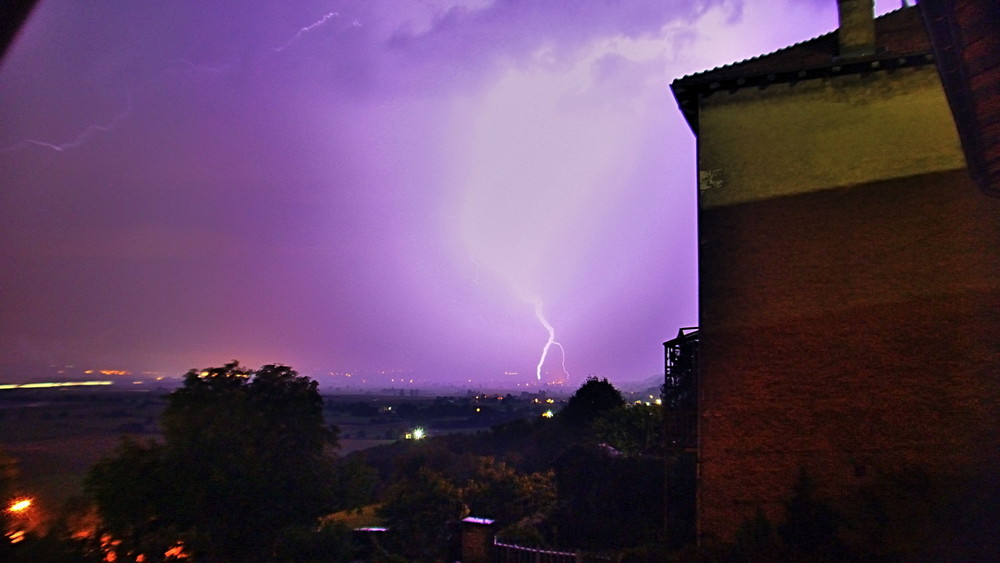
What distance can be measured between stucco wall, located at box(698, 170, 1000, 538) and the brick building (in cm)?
2

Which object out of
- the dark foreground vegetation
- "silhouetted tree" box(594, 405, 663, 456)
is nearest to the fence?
the dark foreground vegetation

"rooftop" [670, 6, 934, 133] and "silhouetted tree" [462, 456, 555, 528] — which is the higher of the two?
"rooftop" [670, 6, 934, 133]

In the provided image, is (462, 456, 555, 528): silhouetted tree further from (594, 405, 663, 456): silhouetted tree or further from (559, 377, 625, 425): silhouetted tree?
(559, 377, 625, 425): silhouetted tree

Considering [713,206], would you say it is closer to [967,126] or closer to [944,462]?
[944,462]

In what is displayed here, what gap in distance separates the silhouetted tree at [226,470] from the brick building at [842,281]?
256 inches

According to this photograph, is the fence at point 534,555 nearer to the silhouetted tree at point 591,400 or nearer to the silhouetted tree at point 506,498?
the silhouetted tree at point 506,498

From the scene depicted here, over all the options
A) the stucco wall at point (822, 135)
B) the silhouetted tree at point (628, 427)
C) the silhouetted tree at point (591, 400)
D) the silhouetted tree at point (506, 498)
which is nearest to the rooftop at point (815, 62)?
the stucco wall at point (822, 135)

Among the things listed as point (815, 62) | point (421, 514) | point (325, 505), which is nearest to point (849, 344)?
point (815, 62)

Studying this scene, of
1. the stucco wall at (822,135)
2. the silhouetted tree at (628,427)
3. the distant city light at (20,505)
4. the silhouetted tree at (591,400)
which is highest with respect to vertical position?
the stucco wall at (822,135)

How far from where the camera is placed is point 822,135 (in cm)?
949

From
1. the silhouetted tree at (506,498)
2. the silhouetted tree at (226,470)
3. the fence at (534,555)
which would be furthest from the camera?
the silhouetted tree at (506,498)

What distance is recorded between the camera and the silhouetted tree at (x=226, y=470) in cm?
757

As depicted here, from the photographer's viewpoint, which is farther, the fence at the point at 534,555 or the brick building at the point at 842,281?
the fence at the point at 534,555

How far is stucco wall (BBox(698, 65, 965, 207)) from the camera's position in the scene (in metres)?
8.95
